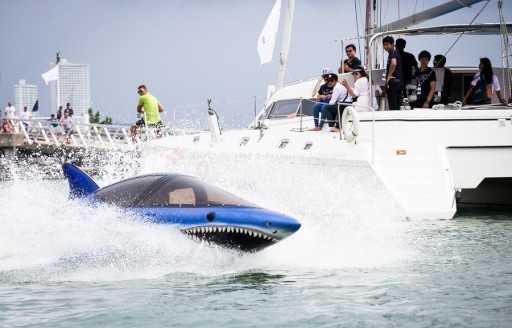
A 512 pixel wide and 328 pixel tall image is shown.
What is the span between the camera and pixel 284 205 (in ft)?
49.7

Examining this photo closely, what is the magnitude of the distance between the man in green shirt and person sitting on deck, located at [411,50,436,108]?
704 centimetres

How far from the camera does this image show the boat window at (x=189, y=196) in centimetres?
1024

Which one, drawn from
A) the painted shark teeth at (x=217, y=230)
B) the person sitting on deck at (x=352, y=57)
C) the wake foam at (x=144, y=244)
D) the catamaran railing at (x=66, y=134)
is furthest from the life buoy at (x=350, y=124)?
the catamaran railing at (x=66, y=134)

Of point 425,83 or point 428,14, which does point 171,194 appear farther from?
point 428,14

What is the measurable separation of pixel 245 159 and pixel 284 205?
1.69 meters

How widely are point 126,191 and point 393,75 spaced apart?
20.9 feet

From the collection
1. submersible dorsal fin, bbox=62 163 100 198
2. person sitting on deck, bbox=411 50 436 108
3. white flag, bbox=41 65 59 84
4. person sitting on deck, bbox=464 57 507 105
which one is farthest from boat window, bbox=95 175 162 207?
white flag, bbox=41 65 59 84

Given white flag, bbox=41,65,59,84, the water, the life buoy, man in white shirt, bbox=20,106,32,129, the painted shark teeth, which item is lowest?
the water

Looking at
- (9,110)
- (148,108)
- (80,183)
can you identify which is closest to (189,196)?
(80,183)

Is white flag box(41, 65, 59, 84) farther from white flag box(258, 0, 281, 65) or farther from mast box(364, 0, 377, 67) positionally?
mast box(364, 0, 377, 67)

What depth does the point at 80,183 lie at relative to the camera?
11938 millimetres

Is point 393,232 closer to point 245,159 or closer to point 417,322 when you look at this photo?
point 245,159

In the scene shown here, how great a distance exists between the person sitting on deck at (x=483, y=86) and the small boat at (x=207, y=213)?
7.48 m

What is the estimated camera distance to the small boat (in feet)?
32.9
